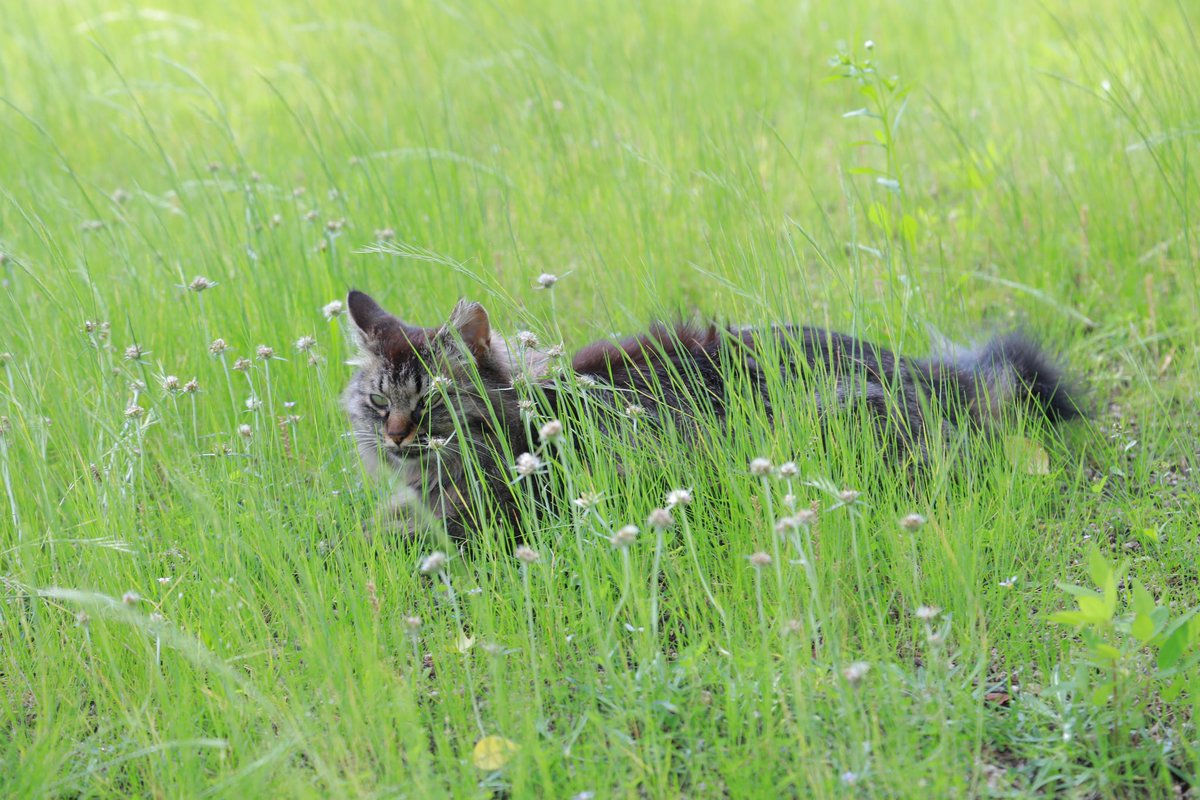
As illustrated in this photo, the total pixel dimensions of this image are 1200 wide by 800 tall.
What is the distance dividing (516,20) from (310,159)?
171cm

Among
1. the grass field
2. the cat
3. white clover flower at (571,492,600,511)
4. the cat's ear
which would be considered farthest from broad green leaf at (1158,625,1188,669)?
the cat's ear

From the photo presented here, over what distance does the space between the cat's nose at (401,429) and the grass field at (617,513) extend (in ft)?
0.46

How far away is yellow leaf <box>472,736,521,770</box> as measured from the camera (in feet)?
7.03

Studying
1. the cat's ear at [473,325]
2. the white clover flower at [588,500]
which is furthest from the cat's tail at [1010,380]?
the cat's ear at [473,325]

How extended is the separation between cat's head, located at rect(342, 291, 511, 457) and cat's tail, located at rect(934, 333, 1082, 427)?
139cm

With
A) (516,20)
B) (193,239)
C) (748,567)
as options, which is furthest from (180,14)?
(748,567)

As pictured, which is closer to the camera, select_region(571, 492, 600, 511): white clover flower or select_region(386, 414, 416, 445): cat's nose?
select_region(571, 492, 600, 511): white clover flower

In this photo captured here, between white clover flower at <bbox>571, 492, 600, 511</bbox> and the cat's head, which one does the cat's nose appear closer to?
the cat's head

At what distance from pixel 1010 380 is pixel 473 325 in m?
1.68

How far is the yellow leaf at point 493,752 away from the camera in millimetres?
2143

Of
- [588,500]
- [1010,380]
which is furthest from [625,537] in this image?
[1010,380]

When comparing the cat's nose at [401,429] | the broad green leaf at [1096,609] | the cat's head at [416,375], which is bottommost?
the broad green leaf at [1096,609]

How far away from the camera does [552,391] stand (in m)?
3.35

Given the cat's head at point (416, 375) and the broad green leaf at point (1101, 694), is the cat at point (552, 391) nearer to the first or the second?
the cat's head at point (416, 375)
